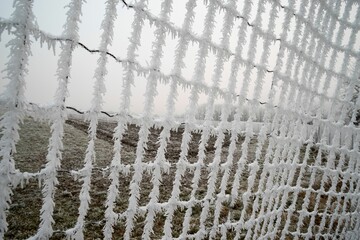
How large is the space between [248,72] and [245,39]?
0.23 m

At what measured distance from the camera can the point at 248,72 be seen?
1.94 metres

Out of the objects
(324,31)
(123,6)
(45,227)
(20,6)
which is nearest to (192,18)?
(123,6)

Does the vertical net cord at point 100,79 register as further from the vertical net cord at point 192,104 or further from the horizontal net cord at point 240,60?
the vertical net cord at point 192,104

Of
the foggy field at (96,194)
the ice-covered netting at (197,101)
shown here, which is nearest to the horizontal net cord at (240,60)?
the ice-covered netting at (197,101)

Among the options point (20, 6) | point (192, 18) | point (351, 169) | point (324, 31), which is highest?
point (324, 31)

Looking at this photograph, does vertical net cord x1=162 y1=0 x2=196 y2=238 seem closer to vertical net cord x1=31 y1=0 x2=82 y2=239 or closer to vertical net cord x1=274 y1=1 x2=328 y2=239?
vertical net cord x1=31 y1=0 x2=82 y2=239

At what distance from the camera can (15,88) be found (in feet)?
3.31

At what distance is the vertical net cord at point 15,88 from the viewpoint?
1.00 m

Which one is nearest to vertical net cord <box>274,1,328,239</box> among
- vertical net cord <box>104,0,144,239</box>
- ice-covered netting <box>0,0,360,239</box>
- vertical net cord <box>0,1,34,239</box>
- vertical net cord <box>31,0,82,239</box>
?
ice-covered netting <box>0,0,360,239</box>

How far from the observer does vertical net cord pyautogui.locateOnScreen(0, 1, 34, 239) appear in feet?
3.28

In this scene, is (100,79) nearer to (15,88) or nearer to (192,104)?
(15,88)

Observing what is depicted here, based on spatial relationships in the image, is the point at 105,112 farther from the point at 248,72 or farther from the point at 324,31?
the point at 324,31

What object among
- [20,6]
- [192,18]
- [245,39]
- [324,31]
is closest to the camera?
[20,6]

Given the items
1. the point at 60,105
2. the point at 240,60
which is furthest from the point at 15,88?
the point at 240,60
